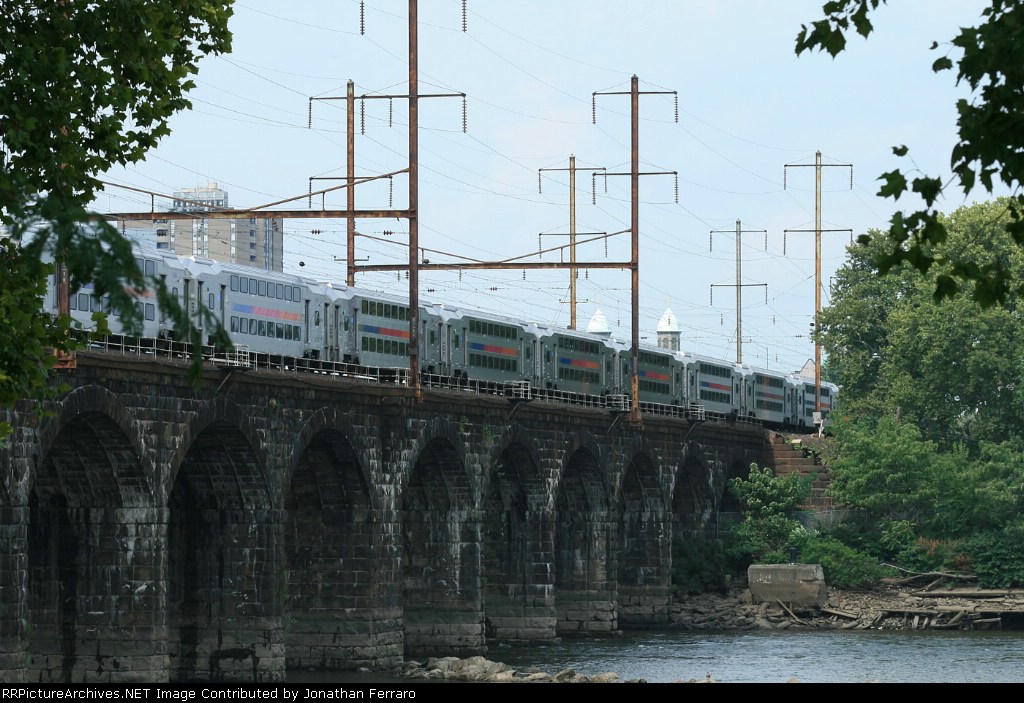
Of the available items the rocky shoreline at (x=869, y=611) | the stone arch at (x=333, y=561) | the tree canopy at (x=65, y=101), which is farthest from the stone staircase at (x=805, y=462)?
the tree canopy at (x=65, y=101)

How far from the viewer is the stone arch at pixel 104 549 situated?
47.9 metres

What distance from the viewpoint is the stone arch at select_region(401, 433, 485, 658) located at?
6688cm

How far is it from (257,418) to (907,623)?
37247 mm

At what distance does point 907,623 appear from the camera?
3196 inches

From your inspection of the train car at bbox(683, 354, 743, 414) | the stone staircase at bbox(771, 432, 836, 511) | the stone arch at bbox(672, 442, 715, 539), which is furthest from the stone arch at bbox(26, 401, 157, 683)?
the train car at bbox(683, 354, 743, 414)

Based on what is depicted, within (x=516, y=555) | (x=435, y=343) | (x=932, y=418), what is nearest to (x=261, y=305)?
(x=435, y=343)

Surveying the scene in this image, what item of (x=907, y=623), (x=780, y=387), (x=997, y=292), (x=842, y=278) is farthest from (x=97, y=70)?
(x=780, y=387)

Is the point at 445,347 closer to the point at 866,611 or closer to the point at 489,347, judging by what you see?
the point at 489,347

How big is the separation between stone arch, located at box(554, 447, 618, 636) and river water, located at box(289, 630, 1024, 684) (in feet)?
6.30

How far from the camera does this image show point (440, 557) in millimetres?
67312

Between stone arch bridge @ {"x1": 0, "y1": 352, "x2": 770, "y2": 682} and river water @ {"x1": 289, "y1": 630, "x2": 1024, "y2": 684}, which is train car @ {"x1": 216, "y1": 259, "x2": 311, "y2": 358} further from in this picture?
river water @ {"x1": 289, "y1": 630, "x2": 1024, "y2": 684}

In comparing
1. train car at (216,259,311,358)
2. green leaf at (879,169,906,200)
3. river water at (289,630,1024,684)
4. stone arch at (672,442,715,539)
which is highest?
train car at (216,259,311,358)

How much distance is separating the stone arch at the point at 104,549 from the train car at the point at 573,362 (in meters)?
35.6

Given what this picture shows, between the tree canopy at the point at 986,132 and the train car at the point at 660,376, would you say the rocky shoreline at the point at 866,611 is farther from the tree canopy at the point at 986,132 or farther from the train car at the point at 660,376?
the tree canopy at the point at 986,132
